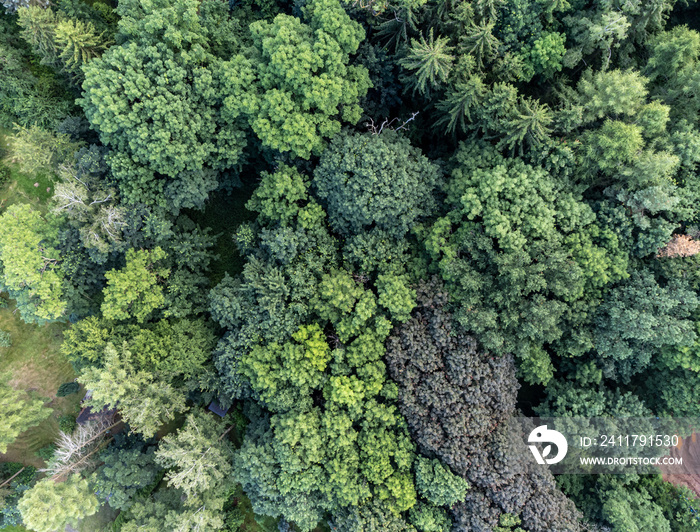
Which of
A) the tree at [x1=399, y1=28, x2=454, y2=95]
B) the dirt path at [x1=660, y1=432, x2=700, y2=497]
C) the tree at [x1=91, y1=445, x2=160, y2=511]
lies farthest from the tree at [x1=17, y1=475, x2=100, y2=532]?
the dirt path at [x1=660, y1=432, x2=700, y2=497]

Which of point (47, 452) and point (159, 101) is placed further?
point (47, 452)

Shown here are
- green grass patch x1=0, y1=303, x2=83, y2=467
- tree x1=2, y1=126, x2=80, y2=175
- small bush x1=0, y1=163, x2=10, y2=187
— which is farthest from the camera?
small bush x1=0, y1=163, x2=10, y2=187

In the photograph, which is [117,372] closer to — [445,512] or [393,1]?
[445,512]

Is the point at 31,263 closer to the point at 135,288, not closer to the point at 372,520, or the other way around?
the point at 135,288

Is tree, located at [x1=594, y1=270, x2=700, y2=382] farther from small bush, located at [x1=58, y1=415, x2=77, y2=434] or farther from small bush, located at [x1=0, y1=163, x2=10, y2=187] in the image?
small bush, located at [x1=0, y1=163, x2=10, y2=187]

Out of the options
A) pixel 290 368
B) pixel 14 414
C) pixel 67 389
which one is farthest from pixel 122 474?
pixel 290 368

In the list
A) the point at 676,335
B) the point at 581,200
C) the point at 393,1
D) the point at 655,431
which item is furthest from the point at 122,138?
the point at 655,431
